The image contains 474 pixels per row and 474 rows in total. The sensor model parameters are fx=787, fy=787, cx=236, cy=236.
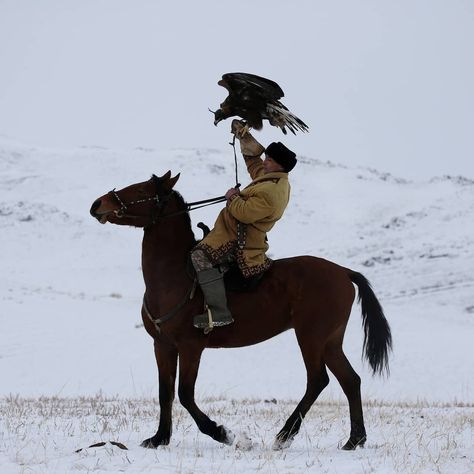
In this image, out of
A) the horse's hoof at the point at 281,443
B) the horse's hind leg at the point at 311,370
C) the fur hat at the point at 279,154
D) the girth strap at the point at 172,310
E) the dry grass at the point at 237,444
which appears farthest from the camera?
the fur hat at the point at 279,154

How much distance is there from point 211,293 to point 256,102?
198 centimetres

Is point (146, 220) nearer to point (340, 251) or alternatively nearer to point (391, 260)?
point (391, 260)

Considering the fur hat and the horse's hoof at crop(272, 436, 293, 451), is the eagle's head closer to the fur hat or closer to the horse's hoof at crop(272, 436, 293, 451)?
the fur hat

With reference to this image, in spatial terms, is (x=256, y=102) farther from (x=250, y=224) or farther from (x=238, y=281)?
(x=238, y=281)

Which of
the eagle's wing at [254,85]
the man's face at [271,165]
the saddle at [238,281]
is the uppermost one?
the eagle's wing at [254,85]

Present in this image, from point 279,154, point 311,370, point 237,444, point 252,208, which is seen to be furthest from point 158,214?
point 237,444

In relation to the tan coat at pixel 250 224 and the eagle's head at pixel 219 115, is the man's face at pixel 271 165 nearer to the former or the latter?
the tan coat at pixel 250 224

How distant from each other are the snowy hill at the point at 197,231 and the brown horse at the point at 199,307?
3.06 meters

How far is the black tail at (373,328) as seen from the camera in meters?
7.63

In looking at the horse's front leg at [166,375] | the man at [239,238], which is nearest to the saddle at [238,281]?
the man at [239,238]

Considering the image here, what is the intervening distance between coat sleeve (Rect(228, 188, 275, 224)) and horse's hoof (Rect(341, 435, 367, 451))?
212 centimetres

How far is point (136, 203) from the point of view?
706 centimetres

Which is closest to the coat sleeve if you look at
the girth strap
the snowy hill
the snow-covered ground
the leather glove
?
the girth strap

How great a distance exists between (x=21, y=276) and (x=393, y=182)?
30.9 m
